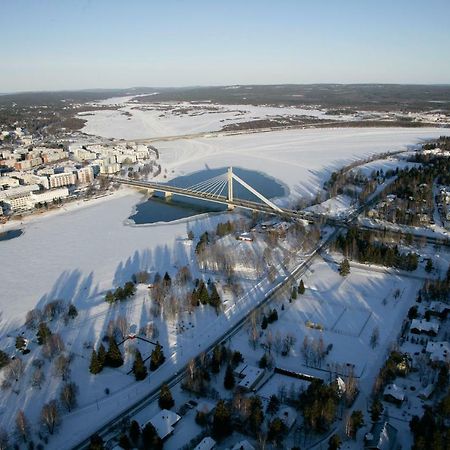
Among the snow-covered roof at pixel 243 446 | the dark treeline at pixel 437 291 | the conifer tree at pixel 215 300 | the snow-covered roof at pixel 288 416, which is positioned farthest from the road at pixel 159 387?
the dark treeline at pixel 437 291

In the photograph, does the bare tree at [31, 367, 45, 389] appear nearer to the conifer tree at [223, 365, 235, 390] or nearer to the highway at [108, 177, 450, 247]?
the conifer tree at [223, 365, 235, 390]

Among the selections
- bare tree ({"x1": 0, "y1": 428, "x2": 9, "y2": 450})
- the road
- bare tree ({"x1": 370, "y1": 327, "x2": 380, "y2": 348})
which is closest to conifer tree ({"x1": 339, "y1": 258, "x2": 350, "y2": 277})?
the road

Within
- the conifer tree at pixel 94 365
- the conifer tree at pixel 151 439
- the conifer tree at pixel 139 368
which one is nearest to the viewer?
the conifer tree at pixel 151 439

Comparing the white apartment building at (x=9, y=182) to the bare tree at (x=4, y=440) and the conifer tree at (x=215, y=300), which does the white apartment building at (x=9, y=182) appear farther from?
the bare tree at (x=4, y=440)

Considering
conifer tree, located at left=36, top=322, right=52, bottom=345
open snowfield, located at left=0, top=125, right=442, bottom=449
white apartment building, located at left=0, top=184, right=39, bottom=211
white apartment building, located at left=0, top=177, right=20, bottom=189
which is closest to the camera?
open snowfield, located at left=0, top=125, right=442, bottom=449

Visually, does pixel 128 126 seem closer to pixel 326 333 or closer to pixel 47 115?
pixel 47 115

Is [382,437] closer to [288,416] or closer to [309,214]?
[288,416]

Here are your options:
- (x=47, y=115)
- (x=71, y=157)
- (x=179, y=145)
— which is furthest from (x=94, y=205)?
(x=47, y=115)

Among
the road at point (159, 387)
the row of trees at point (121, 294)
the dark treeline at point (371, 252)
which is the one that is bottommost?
the road at point (159, 387)
